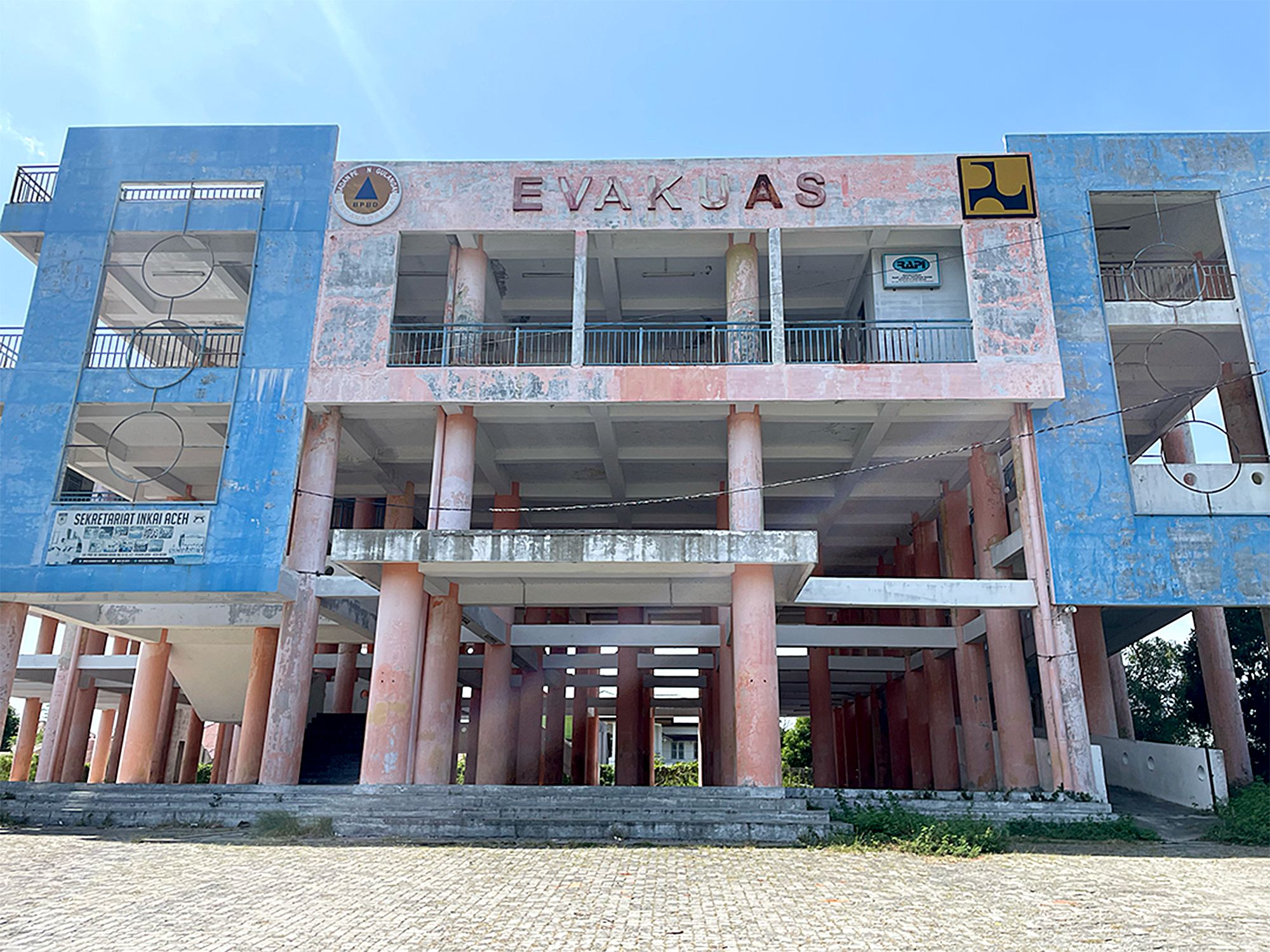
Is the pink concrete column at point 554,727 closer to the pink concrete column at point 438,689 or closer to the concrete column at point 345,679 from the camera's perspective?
the concrete column at point 345,679

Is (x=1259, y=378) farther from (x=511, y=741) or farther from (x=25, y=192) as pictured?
(x=25, y=192)

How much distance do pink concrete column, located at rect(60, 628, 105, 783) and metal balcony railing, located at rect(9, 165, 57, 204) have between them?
41.4 ft

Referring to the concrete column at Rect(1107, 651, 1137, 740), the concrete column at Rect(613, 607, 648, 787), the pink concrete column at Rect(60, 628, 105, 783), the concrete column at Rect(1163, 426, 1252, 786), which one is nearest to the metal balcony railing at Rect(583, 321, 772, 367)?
the concrete column at Rect(613, 607, 648, 787)

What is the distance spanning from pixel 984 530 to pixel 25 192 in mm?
20883

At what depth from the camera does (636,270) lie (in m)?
19.6

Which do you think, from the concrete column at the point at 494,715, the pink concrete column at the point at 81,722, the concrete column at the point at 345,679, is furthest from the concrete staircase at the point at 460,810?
the pink concrete column at the point at 81,722

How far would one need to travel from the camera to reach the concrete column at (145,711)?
21.3 meters

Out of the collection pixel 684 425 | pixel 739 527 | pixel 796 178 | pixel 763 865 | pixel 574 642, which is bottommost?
pixel 763 865

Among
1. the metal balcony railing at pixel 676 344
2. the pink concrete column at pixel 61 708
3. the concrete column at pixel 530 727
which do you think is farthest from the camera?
the concrete column at pixel 530 727

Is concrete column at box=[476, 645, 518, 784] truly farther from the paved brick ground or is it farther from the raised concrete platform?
the paved brick ground

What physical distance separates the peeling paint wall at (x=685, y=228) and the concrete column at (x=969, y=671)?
18.3 feet

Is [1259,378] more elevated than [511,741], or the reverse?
[1259,378]

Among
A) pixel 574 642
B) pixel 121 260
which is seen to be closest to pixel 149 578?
pixel 121 260

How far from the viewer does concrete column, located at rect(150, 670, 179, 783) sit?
73.4 ft
